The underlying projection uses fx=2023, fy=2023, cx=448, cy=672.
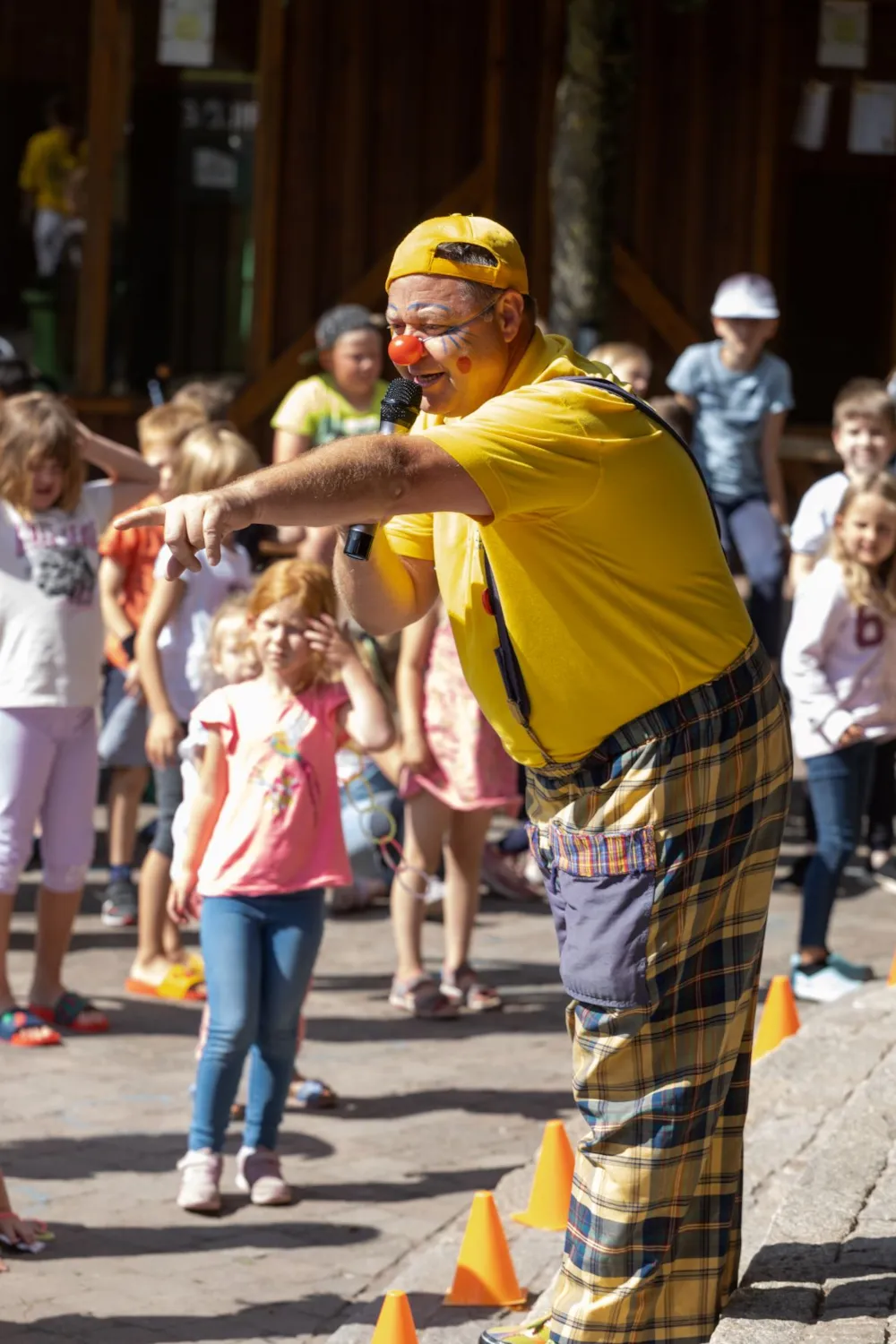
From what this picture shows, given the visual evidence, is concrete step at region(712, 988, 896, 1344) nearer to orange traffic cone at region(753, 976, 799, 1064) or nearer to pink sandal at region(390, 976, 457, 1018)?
orange traffic cone at region(753, 976, 799, 1064)

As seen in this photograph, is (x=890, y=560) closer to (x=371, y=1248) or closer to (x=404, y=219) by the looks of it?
(x=371, y=1248)

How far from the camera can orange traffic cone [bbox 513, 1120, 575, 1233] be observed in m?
4.92

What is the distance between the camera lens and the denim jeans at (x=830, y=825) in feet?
23.2

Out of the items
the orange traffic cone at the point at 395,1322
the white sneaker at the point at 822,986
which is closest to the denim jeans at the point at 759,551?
the white sneaker at the point at 822,986

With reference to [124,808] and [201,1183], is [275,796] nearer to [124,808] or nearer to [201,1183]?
[201,1183]

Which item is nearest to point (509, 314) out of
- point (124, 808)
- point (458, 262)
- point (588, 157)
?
point (458, 262)

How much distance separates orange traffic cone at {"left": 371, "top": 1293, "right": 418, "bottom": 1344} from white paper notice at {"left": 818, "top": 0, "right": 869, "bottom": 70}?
10.4 metres

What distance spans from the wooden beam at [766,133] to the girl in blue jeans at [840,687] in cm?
556

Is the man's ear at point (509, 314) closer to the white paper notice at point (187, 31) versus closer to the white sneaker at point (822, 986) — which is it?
the white sneaker at point (822, 986)

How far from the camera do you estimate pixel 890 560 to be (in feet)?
24.0

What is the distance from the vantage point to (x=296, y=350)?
40.3 ft

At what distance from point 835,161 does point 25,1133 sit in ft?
31.1

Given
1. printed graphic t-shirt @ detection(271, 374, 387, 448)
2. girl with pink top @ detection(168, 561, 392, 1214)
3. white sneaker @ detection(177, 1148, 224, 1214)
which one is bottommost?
white sneaker @ detection(177, 1148, 224, 1214)

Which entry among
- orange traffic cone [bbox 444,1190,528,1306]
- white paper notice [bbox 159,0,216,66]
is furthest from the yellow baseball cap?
white paper notice [bbox 159,0,216,66]
